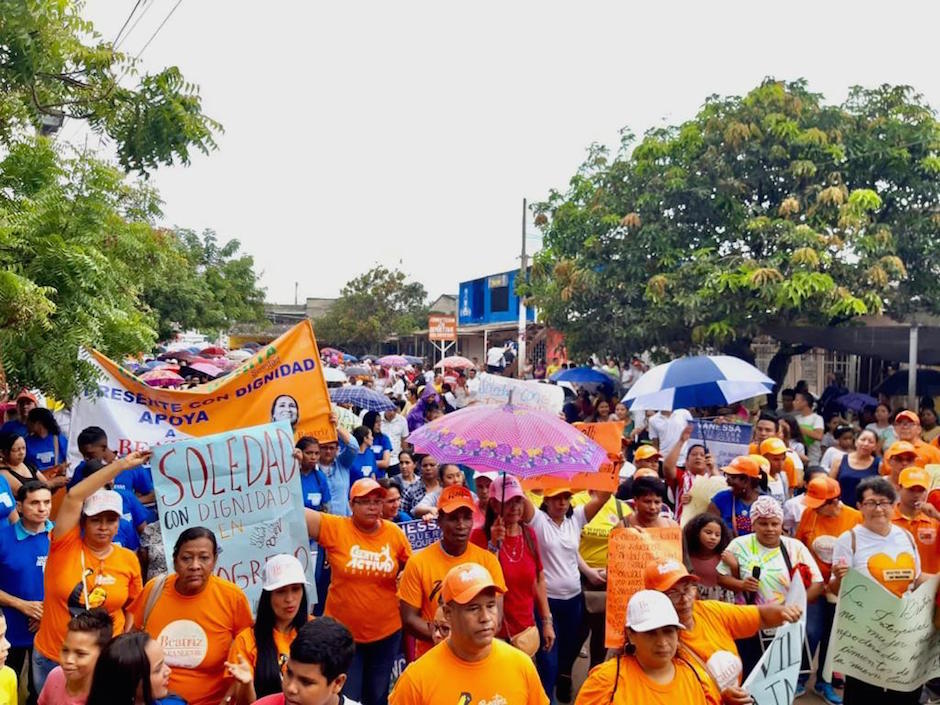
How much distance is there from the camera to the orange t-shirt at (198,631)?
13.6ft

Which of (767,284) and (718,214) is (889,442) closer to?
(767,284)

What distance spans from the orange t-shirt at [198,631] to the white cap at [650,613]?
6.18 feet

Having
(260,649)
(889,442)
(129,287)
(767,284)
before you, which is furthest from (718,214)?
(260,649)

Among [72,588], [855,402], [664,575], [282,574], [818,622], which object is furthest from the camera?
[855,402]

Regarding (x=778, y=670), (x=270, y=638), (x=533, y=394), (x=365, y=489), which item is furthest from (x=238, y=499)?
(x=533, y=394)

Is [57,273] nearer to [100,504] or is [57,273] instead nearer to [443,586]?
[100,504]

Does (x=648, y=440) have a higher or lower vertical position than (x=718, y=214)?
lower

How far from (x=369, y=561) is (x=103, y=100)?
5.11m

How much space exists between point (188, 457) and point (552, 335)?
2274 cm

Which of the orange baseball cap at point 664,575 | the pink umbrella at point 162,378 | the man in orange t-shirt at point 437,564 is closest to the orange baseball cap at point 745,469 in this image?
the man in orange t-shirt at point 437,564

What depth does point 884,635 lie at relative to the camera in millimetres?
5387

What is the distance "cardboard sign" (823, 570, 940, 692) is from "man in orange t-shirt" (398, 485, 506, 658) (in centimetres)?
222

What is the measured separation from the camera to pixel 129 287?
8.92m

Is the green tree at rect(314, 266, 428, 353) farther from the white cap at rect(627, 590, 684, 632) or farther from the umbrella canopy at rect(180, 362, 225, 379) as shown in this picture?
the white cap at rect(627, 590, 684, 632)
